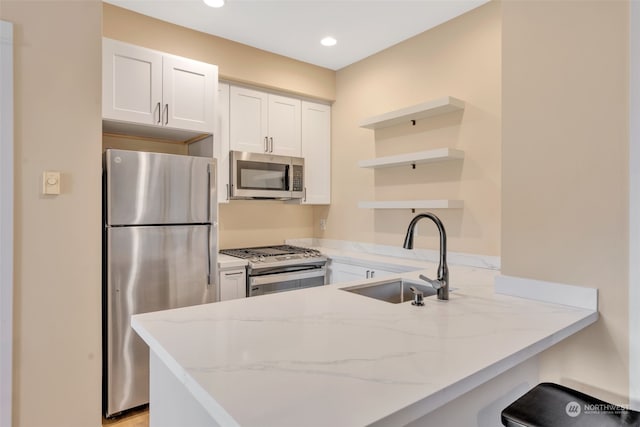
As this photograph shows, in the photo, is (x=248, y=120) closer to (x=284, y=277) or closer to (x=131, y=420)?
(x=284, y=277)

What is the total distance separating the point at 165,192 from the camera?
2395 millimetres

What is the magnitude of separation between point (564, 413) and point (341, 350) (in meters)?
0.69

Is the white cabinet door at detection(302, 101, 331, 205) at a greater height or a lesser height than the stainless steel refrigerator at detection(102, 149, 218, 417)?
greater

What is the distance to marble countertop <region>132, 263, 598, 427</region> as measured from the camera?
70 cm

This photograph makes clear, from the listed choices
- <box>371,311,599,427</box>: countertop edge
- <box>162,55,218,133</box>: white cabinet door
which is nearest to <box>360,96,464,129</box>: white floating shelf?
<box>162,55,218,133</box>: white cabinet door

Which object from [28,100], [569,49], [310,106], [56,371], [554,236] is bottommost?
[56,371]

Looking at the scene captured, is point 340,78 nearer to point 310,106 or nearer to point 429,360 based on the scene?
point 310,106

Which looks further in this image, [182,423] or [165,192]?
[165,192]

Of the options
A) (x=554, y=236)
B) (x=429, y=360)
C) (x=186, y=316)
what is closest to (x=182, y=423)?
(x=186, y=316)

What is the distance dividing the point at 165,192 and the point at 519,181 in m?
2.05

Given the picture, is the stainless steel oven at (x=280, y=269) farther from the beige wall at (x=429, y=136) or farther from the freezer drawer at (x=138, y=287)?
the beige wall at (x=429, y=136)

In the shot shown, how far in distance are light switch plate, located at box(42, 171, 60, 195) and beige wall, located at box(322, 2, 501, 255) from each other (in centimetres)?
242

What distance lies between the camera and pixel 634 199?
1261mm

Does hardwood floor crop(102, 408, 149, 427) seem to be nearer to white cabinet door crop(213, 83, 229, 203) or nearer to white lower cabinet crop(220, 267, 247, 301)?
white lower cabinet crop(220, 267, 247, 301)
